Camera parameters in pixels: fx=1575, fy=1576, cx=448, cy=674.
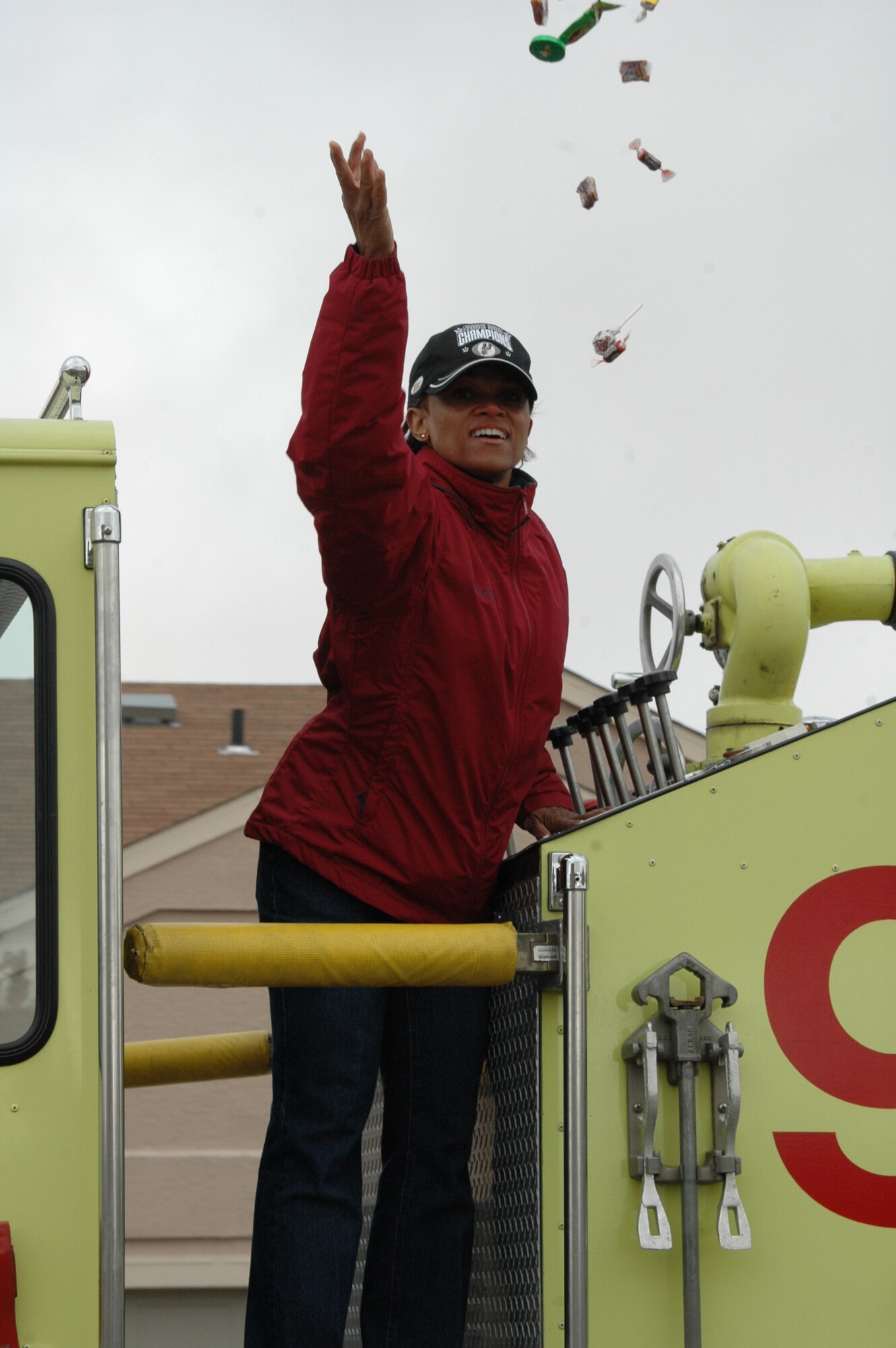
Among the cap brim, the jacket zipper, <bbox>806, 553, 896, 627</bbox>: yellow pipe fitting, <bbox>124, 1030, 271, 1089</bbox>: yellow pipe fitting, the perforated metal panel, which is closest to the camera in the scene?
the perforated metal panel

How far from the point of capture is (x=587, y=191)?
353 cm

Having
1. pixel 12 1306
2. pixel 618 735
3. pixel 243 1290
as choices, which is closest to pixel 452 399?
pixel 618 735

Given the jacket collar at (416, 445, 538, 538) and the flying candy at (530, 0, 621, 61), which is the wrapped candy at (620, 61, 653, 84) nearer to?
the flying candy at (530, 0, 621, 61)

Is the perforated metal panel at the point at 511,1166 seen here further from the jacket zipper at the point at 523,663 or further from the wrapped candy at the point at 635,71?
the wrapped candy at the point at 635,71

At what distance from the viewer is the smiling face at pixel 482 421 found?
2920mm

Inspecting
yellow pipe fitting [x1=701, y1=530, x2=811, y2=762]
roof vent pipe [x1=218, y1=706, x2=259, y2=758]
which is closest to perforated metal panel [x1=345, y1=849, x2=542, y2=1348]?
yellow pipe fitting [x1=701, y1=530, x2=811, y2=762]

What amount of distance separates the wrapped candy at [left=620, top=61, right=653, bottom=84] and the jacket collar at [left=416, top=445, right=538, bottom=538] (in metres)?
1.24

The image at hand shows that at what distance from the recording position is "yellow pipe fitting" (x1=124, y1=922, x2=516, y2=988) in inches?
88.5

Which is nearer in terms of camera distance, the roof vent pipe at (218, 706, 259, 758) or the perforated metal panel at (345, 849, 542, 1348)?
the perforated metal panel at (345, 849, 542, 1348)

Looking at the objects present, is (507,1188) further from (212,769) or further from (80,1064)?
(212,769)

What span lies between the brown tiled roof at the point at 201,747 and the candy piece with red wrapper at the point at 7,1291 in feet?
40.1

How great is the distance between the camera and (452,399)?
2.94m

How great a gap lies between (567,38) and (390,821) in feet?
5.52

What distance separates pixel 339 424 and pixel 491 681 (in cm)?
54
